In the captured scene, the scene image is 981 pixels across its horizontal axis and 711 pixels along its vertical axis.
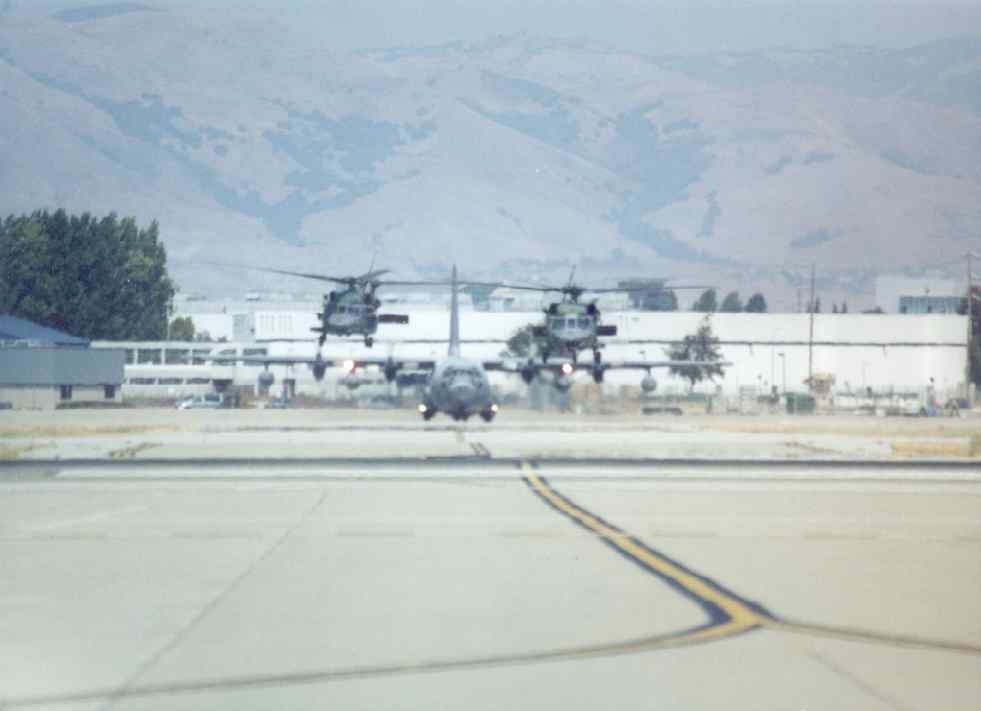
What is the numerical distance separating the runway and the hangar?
183 feet

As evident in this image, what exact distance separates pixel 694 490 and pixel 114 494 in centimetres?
1057

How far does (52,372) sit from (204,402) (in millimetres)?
15390

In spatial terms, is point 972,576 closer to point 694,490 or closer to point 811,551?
point 811,551

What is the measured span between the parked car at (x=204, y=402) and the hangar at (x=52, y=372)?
23.4ft

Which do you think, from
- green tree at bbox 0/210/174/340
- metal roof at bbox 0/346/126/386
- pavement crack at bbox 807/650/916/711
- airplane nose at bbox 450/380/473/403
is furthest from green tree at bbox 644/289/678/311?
pavement crack at bbox 807/650/916/711

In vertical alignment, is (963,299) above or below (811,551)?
above

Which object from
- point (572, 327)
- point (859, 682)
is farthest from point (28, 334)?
point (859, 682)

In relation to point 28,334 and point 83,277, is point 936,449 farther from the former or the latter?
point 83,277

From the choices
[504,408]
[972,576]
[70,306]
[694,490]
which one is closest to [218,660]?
[972,576]

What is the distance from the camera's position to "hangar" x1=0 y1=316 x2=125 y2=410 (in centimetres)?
7975

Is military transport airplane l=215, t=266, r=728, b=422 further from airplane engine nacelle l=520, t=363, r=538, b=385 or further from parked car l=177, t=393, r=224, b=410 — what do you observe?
parked car l=177, t=393, r=224, b=410

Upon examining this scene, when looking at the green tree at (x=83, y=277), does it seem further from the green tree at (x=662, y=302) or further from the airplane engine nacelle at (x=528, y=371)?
the green tree at (x=662, y=302)

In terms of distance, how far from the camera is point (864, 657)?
10875mm

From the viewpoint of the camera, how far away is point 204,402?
96.6 meters
